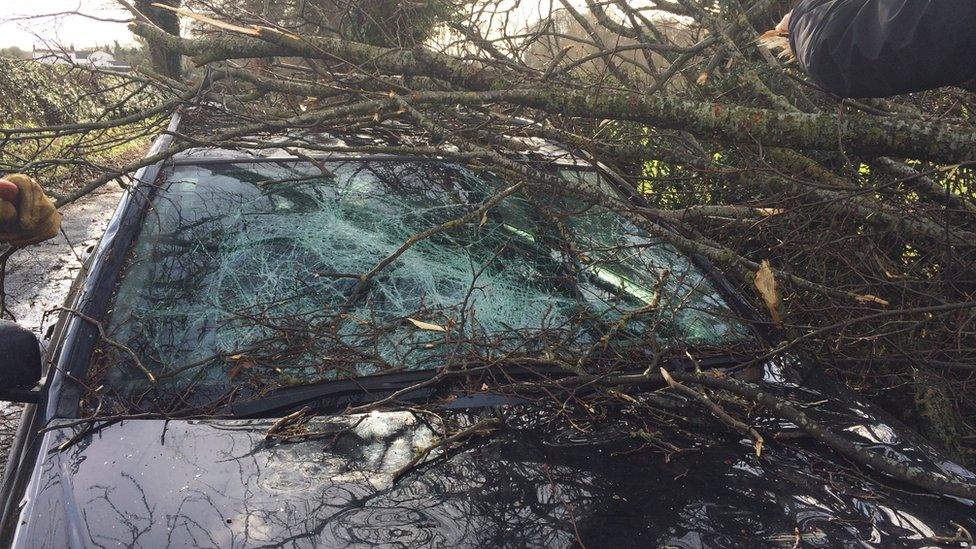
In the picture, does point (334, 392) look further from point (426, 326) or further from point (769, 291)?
point (769, 291)

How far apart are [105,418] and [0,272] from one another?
4.64 ft

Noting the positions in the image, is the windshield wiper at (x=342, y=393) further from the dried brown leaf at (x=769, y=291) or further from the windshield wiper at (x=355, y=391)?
the dried brown leaf at (x=769, y=291)

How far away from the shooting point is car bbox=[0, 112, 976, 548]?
5.27ft

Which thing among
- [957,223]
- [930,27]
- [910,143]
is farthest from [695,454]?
[957,223]

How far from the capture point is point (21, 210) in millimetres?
1968

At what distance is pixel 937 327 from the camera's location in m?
3.23

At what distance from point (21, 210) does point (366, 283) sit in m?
0.95

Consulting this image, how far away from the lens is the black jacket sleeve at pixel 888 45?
6.46 ft

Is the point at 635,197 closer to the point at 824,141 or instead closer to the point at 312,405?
the point at 824,141

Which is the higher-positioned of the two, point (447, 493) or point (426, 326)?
point (426, 326)

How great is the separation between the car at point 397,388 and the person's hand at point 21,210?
9.9 inches

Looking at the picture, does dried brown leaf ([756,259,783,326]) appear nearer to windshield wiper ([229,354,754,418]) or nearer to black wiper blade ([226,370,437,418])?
windshield wiper ([229,354,754,418])

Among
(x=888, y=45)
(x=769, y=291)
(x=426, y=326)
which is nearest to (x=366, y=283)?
(x=426, y=326)

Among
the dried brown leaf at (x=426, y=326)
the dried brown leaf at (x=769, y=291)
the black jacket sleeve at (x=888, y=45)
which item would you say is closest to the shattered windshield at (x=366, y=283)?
the dried brown leaf at (x=426, y=326)
